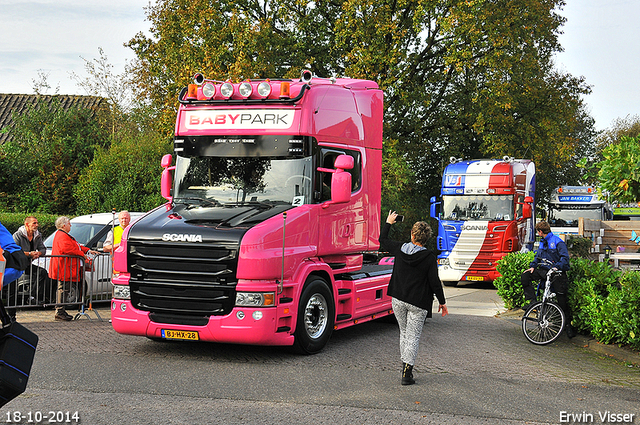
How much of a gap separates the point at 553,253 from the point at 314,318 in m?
4.24

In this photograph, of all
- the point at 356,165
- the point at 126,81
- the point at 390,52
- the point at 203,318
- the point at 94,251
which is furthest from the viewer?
the point at 126,81

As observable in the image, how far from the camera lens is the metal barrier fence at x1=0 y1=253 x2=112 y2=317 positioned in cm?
1131

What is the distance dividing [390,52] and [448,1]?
2767 millimetres

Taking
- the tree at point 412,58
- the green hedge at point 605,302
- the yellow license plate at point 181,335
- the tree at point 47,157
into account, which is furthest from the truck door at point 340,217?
the tree at point 47,157

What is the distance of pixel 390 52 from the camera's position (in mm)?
24547

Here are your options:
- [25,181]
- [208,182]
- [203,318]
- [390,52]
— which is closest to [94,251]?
[208,182]

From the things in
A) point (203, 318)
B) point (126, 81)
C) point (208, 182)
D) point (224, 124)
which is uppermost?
point (126, 81)

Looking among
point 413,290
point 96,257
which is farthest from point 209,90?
point 96,257

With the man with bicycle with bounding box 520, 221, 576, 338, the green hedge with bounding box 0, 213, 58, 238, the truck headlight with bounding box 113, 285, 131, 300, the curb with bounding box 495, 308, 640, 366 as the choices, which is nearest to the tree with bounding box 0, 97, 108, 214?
the green hedge with bounding box 0, 213, 58, 238

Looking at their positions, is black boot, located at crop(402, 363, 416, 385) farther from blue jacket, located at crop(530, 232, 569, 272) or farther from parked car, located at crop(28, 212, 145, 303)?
parked car, located at crop(28, 212, 145, 303)

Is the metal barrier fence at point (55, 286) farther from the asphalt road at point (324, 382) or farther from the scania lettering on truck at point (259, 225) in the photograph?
the scania lettering on truck at point (259, 225)

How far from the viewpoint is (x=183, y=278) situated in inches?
320

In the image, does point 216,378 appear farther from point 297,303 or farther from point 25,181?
point 25,181

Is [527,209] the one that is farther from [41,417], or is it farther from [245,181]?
[41,417]
